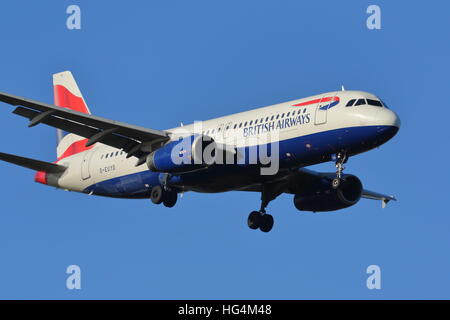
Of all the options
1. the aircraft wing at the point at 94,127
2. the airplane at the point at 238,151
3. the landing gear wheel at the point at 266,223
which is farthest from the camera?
the landing gear wheel at the point at 266,223

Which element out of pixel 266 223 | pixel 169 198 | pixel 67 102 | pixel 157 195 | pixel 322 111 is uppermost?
pixel 67 102

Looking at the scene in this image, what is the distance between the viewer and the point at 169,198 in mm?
52781

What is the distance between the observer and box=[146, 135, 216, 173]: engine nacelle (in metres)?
48.8

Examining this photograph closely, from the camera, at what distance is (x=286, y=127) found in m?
48.0

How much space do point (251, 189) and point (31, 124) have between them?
1347 centimetres

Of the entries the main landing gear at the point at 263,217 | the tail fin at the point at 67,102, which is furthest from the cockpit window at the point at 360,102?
the tail fin at the point at 67,102

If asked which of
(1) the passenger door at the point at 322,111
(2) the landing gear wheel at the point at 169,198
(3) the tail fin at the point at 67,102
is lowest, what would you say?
(2) the landing gear wheel at the point at 169,198

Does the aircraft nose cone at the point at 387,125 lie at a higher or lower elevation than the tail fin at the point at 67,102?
lower

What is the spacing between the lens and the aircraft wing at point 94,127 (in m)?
48.4

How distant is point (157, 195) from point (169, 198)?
0.71 meters

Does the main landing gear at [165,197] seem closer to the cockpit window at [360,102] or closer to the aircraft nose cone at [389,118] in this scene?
the cockpit window at [360,102]

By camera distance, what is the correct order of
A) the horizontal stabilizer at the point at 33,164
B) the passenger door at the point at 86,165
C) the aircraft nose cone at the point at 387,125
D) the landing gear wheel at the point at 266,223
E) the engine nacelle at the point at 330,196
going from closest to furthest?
the aircraft nose cone at the point at 387,125 < the engine nacelle at the point at 330,196 < the horizontal stabilizer at the point at 33,164 < the landing gear wheel at the point at 266,223 < the passenger door at the point at 86,165

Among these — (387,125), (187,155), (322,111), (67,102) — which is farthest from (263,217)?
(67,102)

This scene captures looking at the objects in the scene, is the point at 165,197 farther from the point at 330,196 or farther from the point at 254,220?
the point at 330,196
